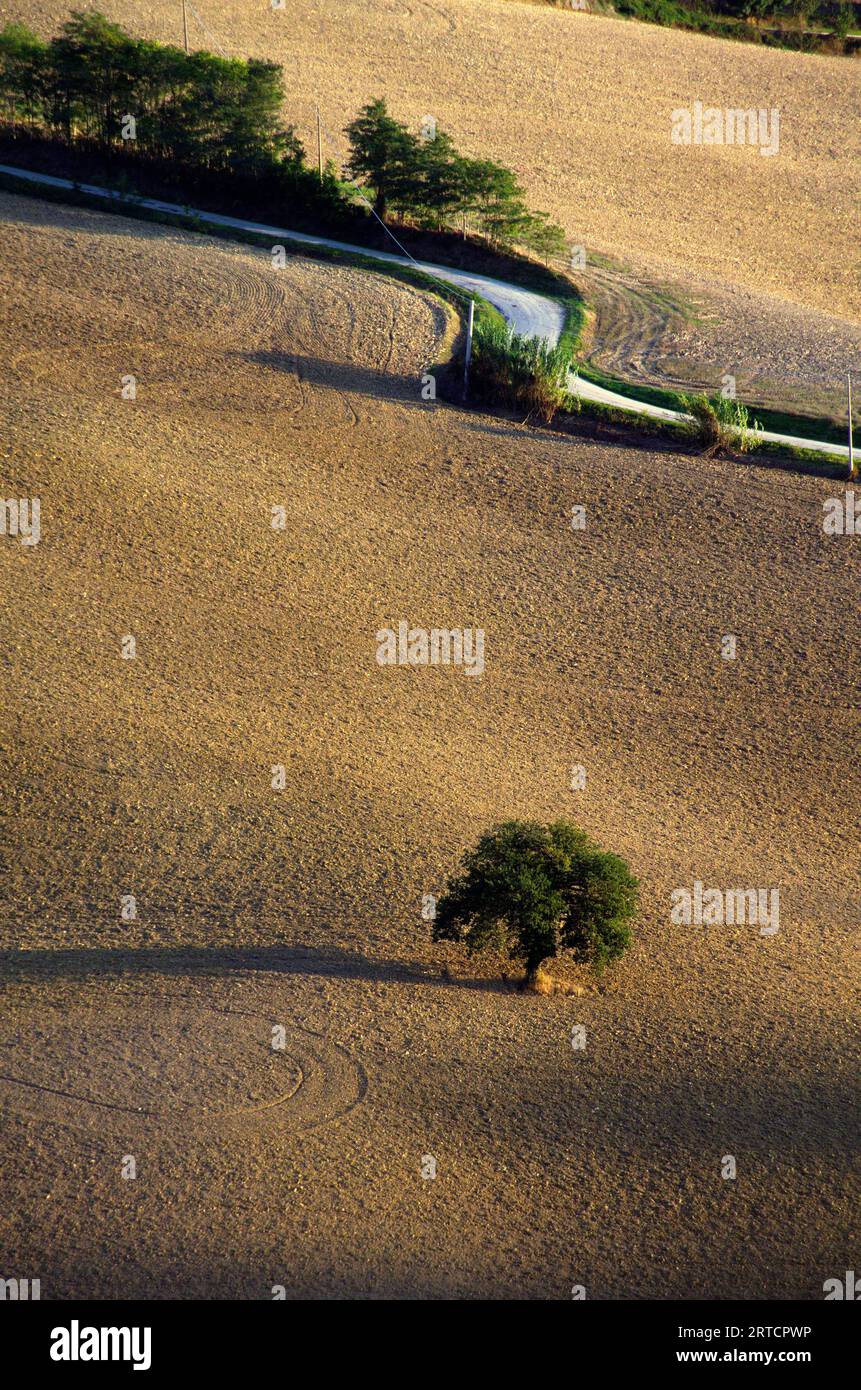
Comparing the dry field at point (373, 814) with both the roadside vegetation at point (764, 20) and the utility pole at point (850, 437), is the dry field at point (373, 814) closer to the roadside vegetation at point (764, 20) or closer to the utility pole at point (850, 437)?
the utility pole at point (850, 437)

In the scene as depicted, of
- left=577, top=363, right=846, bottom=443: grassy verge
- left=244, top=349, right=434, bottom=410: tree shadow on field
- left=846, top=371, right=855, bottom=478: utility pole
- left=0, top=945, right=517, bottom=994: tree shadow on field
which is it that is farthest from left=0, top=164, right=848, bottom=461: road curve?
left=0, top=945, right=517, bottom=994: tree shadow on field

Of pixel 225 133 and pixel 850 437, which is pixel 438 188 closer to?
pixel 225 133

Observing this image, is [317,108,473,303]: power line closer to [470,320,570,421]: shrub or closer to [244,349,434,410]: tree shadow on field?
[470,320,570,421]: shrub

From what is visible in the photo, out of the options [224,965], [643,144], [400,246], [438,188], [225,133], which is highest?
[643,144]

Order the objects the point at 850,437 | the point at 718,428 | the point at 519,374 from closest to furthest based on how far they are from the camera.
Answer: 1. the point at 850,437
2. the point at 718,428
3. the point at 519,374

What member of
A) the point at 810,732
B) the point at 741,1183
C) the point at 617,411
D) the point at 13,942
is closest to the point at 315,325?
the point at 617,411

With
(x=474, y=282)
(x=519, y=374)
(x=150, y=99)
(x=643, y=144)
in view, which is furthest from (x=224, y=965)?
(x=643, y=144)
